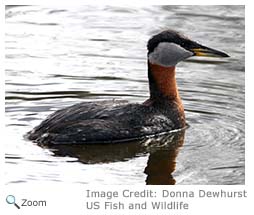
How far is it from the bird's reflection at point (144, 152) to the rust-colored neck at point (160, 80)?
2.33 ft

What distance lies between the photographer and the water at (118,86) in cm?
1111

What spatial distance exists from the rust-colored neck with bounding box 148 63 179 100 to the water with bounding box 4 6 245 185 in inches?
21.6

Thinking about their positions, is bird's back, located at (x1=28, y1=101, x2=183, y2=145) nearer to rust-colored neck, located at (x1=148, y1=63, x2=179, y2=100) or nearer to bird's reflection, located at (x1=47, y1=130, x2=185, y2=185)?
bird's reflection, located at (x1=47, y1=130, x2=185, y2=185)

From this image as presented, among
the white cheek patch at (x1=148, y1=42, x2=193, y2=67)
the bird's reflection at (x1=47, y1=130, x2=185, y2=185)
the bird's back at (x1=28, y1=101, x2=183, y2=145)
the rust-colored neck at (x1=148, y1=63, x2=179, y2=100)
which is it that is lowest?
the bird's reflection at (x1=47, y1=130, x2=185, y2=185)

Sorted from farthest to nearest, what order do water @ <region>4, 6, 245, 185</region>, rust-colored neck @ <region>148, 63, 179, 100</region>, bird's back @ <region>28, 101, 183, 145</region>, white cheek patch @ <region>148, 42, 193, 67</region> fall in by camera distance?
rust-colored neck @ <region>148, 63, 179, 100</region>, white cheek patch @ <region>148, 42, 193, 67</region>, bird's back @ <region>28, 101, 183, 145</region>, water @ <region>4, 6, 245, 185</region>

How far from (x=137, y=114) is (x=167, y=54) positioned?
967 mm

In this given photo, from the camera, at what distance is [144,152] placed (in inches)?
467

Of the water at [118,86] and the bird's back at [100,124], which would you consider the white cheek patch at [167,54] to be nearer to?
the bird's back at [100,124]

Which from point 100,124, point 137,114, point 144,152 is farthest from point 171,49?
point 144,152

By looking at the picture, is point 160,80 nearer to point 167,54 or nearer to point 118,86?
point 167,54

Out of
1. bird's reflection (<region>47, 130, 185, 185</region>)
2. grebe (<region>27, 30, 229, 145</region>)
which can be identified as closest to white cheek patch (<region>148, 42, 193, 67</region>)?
grebe (<region>27, 30, 229, 145</region>)

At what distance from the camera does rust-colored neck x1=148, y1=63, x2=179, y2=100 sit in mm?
12920

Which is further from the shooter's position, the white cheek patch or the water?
the white cheek patch
